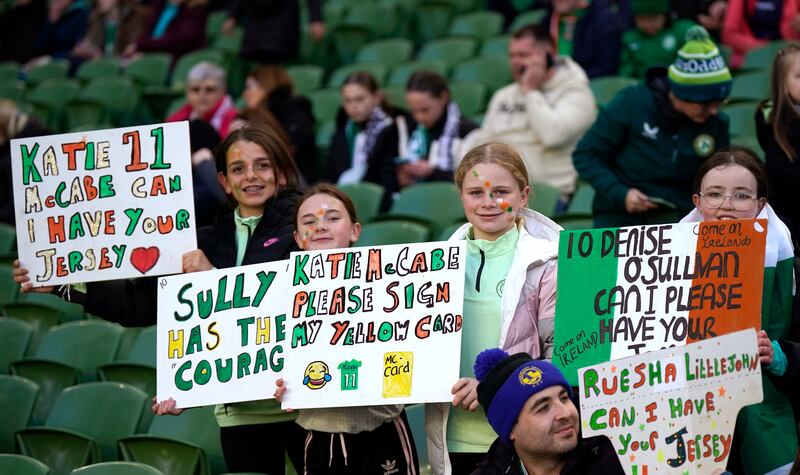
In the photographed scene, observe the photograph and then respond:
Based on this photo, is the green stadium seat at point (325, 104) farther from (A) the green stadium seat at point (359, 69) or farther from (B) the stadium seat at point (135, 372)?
(B) the stadium seat at point (135, 372)

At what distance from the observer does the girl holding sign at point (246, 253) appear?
4.46 meters

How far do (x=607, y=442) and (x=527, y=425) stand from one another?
24 centimetres

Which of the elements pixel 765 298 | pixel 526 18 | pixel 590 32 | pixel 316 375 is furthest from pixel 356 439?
pixel 526 18

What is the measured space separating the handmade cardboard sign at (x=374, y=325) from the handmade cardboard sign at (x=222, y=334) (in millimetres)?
81

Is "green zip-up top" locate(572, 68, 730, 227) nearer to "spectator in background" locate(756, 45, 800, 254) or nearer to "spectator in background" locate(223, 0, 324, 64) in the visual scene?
"spectator in background" locate(756, 45, 800, 254)

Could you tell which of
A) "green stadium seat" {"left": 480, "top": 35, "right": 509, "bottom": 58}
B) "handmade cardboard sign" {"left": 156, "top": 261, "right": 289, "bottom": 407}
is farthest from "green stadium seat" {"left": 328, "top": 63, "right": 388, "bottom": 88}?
"handmade cardboard sign" {"left": 156, "top": 261, "right": 289, "bottom": 407}

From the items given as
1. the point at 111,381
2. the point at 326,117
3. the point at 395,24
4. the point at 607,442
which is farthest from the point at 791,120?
the point at 395,24

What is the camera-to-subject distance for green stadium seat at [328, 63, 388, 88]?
1010cm

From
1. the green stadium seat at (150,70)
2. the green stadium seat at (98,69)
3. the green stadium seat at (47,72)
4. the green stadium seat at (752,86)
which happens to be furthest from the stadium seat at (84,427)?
the green stadium seat at (47,72)

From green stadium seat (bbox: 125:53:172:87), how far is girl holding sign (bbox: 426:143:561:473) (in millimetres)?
7696

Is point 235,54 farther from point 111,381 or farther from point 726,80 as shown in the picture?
point 726,80

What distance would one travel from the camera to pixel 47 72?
480 inches

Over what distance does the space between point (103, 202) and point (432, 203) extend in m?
2.83

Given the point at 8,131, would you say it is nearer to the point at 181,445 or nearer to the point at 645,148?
the point at 181,445
